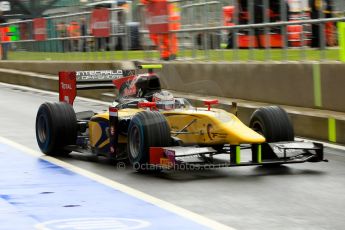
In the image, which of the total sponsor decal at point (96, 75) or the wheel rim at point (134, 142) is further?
the total sponsor decal at point (96, 75)

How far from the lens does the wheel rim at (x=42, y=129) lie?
1280cm

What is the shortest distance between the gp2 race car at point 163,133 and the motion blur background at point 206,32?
3667 millimetres

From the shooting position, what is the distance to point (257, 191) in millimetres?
9805

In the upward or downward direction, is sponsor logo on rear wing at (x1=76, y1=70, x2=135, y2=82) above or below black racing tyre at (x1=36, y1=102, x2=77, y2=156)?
above

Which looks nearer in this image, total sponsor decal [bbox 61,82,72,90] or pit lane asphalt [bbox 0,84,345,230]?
pit lane asphalt [bbox 0,84,345,230]

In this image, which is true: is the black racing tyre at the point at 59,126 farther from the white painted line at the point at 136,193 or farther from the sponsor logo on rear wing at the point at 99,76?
the sponsor logo on rear wing at the point at 99,76

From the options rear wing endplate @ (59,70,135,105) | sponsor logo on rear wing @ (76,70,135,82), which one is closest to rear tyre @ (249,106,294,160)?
sponsor logo on rear wing @ (76,70,135,82)

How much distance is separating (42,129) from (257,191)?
13.6 feet

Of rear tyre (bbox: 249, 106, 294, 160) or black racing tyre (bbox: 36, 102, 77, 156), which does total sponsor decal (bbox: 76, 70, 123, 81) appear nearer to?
black racing tyre (bbox: 36, 102, 77, 156)

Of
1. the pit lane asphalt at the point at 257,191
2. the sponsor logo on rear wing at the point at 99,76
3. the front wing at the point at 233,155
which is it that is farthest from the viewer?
the sponsor logo on rear wing at the point at 99,76

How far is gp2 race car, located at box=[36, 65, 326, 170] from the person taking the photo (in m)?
10.6

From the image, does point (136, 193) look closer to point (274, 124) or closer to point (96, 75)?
point (274, 124)

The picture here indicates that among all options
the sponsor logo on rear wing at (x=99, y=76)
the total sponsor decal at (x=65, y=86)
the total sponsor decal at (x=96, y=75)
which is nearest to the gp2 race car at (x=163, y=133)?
the sponsor logo on rear wing at (x=99, y=76)

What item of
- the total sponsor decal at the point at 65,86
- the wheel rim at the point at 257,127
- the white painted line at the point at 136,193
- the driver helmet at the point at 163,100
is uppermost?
the total sponsor decal at the point at 65,86
